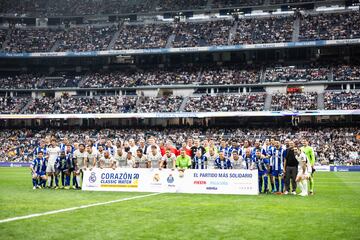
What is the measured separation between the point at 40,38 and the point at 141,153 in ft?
189

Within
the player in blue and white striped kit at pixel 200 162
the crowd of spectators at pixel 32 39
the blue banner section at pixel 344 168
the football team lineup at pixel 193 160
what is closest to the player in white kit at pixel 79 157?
the football team lineup at pixel 193 160

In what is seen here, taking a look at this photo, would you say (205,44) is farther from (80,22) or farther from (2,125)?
(2,125)

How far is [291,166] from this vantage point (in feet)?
64.3

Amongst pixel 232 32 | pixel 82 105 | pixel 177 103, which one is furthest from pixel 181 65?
pixel 82 105

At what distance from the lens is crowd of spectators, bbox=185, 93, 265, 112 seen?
57.1 m

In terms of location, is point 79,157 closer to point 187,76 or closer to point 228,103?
point 228,103

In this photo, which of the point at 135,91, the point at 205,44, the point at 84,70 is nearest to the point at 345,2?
the point at 205,44

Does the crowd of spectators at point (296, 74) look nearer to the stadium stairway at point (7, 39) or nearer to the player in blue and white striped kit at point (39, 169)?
the stadium stairway at point (7, 39)

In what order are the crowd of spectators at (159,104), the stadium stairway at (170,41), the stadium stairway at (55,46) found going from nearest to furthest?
the crowd of spectators at (159,104), the stadium stairway at (170,41), the stadium stairway at (55,46)

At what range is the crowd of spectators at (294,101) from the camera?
54719 mm

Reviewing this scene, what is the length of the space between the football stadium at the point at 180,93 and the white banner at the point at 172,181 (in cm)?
4

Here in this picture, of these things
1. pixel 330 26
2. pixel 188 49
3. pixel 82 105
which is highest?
pixel 330 26

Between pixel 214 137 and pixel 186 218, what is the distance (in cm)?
4285

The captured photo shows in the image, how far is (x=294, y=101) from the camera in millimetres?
56062
